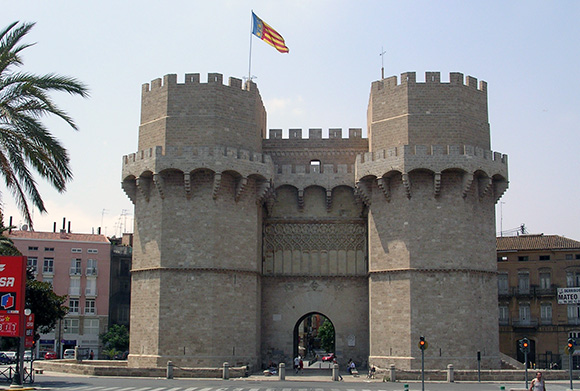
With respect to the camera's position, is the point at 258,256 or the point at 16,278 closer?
the point at 16,278

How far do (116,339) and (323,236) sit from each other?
25770 mm

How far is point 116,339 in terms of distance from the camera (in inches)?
2151

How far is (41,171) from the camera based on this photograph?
19.5 m

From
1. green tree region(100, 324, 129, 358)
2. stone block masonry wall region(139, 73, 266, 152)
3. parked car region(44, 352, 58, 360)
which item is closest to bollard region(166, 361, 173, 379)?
stone block masonry wall region(139, 73, 266, 152)

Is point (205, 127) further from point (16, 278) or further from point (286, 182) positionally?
point (16, 278)

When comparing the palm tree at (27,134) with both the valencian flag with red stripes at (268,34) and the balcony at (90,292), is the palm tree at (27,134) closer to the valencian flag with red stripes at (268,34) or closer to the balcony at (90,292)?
the valencian flag with red stripes at (268,34)

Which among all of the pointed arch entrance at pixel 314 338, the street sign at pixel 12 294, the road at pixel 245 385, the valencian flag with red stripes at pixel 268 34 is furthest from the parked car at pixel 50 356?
the street sign at pixel 12 294

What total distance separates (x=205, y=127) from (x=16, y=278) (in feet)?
43.2

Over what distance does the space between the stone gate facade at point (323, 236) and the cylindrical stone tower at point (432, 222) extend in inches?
2.5

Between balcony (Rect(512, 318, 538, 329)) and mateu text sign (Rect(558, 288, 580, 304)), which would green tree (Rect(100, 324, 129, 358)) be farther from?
mateu text sign (Rect(558, 288, 580, 304))

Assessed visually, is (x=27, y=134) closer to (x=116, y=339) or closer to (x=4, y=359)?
(x=4, y=359)

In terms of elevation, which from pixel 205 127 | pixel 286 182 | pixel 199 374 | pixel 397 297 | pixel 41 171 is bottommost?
pixel 199 374

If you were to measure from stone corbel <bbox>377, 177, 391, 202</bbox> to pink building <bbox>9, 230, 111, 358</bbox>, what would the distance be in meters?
32.5

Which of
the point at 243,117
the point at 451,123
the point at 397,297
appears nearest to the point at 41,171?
the point at 243,117
